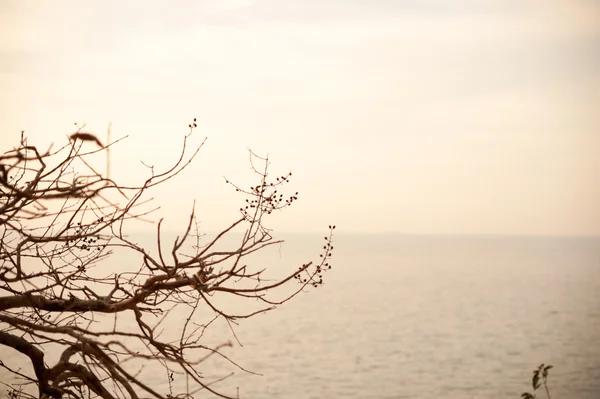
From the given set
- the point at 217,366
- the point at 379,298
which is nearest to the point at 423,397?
the point at 217,366

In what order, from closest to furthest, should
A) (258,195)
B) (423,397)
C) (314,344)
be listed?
(258,195) < (423,397) < (314,344)

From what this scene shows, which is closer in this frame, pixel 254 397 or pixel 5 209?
pixel 5 209

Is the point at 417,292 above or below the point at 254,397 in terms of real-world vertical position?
above

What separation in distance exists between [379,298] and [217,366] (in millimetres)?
29118

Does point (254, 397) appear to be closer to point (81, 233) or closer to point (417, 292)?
point (81, 233)

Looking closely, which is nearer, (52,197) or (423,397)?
(52,197)

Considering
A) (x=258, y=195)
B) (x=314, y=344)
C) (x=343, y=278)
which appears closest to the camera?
(x=258, y=195)

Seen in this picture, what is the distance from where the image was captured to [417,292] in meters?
62.1

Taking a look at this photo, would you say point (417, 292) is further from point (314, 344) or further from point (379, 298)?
point (314, 344)

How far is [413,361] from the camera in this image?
31469 mm

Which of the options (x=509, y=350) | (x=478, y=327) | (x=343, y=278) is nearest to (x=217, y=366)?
(x=509, y=350)

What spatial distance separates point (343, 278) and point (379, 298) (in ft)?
84.2

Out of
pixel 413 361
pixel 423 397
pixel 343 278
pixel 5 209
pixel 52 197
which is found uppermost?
pixel 343 278

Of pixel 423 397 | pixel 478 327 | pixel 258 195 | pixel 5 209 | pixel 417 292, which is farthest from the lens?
pixel 417 292
